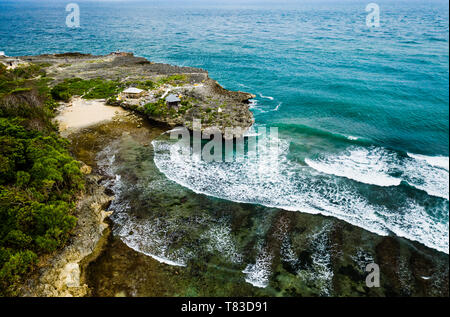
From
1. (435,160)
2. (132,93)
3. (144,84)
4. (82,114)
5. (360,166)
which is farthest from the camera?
(144,84)

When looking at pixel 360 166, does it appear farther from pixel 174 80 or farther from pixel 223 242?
pixel 174 80

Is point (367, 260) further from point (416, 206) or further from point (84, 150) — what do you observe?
point (84, 150)

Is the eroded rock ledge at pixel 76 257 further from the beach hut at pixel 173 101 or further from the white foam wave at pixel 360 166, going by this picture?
the white foam wave at pixel 360 166

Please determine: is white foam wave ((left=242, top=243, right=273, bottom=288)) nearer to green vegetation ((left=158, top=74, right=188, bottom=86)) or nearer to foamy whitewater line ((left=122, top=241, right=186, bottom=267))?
foamy whitewater line ((left=122, top=241, right=186, bottom=267))

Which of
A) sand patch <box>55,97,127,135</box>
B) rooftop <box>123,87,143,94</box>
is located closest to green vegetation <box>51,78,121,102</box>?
sand patch <box>55,97,127,135</box>

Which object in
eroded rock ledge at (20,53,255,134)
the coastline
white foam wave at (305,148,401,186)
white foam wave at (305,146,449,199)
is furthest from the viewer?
eroded rock ledge at (20,53,255,134)

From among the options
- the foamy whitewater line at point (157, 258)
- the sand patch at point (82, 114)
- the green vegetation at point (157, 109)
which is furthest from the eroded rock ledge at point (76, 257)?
the green vegetation at point (157, 109)

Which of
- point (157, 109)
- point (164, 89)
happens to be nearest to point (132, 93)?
point (164, 89)

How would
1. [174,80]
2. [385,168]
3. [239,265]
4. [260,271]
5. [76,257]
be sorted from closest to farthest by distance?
[260,271] < [76,257] < [239,265] < [385,168] < [174,80]
